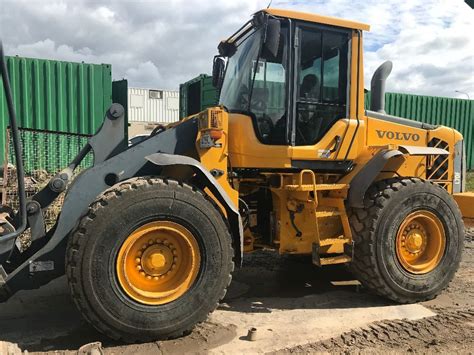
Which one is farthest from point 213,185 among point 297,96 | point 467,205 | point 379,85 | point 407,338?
point 467,205

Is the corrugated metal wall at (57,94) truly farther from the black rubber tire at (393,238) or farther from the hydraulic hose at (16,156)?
the black rubber tire at (393,238)

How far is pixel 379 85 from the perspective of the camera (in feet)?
17.8

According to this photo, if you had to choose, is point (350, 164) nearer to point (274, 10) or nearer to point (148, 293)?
point (274, 10)

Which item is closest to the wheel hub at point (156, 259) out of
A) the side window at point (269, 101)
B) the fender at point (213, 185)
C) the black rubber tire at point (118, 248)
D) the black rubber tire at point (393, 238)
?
the black rubber tire at point (118, 248)

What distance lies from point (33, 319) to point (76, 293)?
102cm

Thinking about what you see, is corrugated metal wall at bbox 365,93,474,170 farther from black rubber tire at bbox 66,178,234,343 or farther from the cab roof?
black rubber tire at bbox 66,178,234,343

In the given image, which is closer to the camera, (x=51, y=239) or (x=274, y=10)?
(x=51, y=239)

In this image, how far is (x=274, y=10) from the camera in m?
4.29

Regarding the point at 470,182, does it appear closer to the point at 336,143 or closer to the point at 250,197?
the point at 336,143

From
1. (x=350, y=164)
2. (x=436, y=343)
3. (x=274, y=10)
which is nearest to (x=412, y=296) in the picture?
(x=436, y=343)

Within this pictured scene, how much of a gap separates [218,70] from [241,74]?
2.41ft

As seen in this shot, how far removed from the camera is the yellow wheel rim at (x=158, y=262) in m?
3.55

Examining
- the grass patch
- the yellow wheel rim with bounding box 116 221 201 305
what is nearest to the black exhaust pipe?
the yellow wheel rim with bounding box 116 221 201 305

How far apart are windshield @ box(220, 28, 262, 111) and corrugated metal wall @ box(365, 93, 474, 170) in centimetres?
1225
